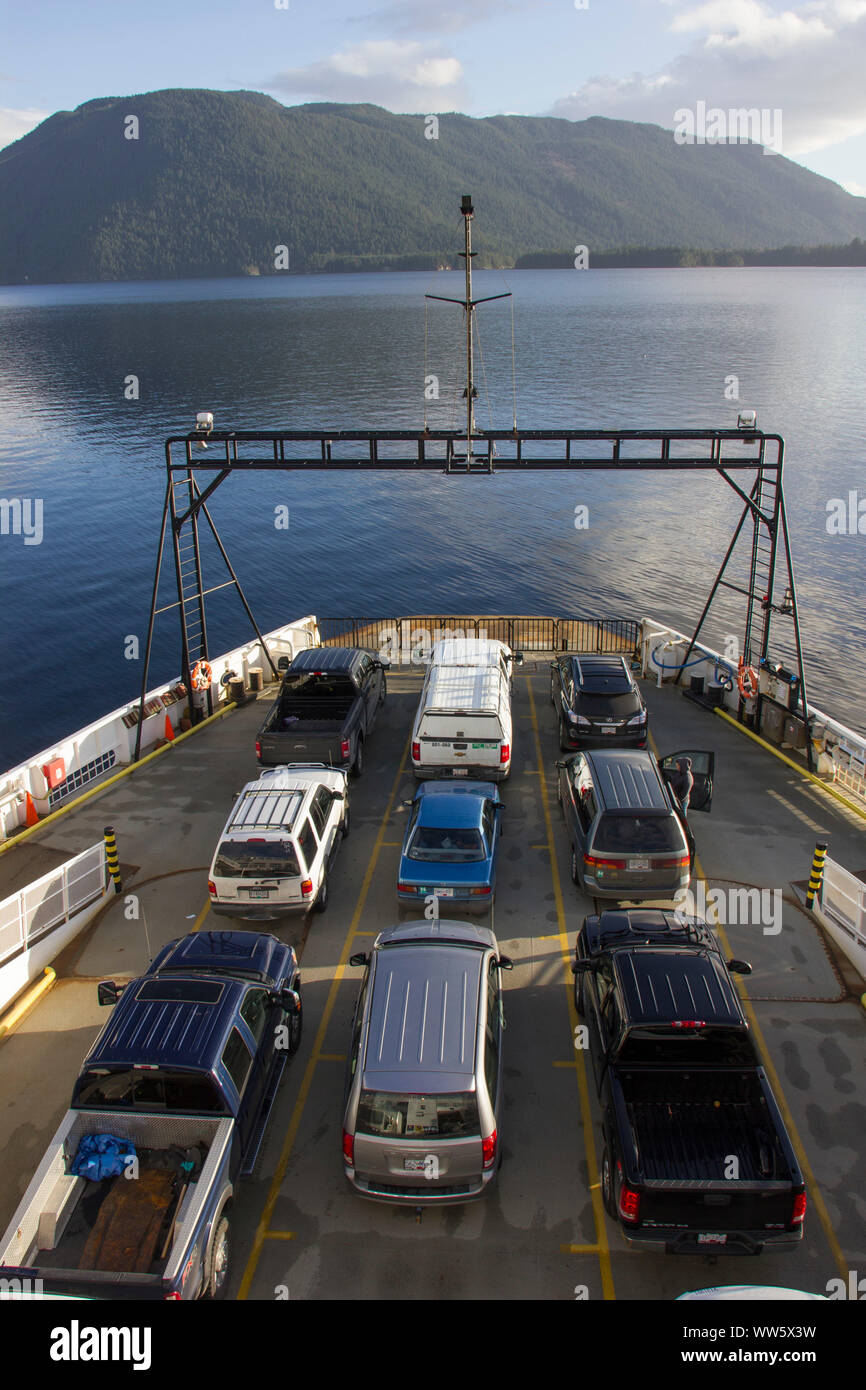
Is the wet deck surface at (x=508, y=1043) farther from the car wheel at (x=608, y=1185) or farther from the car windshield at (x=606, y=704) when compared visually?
the car windshield at (x=606, y=704)

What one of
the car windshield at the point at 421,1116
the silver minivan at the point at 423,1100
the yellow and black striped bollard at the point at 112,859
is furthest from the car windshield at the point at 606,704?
the car windshield at the point at 421,1116

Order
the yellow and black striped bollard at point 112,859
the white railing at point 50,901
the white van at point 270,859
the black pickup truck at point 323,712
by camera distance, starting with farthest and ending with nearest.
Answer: the black pickup truck at point 323,712 → the yellow and black striped bollard at point 112,859 → the white van at point 270,859 → the white railing at point 50,901

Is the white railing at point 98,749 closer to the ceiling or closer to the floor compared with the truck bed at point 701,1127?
closer to the ceiling

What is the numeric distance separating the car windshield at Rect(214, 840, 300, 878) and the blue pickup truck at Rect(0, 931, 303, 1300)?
221 centimetres

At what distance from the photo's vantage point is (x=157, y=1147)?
7609 millimetres

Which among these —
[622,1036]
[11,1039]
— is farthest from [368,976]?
[11,1039]

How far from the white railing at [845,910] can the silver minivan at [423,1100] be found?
529 cm

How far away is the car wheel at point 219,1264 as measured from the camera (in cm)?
678

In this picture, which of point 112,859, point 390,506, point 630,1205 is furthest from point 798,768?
point 390,506

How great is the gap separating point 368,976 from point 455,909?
305 centimetres

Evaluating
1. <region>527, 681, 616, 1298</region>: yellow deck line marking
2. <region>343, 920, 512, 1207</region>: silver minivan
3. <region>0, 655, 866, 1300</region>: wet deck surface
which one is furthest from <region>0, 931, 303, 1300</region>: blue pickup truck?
<region>527, 681, 616, 1298</region>: yellow deck line marking

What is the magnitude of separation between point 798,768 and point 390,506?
43.3 m

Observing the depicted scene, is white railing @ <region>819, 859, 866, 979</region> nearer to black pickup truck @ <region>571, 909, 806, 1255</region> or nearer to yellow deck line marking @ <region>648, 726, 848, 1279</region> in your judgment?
yellow deck line marking @ <region>648, 726, 848, 1279</region>

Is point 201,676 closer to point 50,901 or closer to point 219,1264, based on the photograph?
point 50,901
